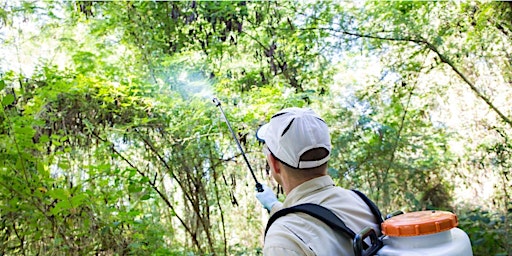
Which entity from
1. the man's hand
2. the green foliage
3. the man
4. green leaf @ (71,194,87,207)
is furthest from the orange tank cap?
the green foliage

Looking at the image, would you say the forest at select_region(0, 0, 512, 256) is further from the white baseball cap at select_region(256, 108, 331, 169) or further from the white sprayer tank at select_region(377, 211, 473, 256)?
the white sprayer tank at select_region(377, 211, 473, 256)

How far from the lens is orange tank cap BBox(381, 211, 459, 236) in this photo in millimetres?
770

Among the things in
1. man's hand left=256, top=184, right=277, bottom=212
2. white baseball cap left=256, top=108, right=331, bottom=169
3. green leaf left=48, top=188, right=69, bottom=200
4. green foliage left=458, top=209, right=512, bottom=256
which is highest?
white baseball cap left=256, top=108, right=331, bottom=169

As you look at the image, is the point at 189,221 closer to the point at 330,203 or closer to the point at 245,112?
the point at 245,112

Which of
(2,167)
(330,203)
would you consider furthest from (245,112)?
(330,203)

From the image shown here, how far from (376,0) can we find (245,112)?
1.53 m

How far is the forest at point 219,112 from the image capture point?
248cm

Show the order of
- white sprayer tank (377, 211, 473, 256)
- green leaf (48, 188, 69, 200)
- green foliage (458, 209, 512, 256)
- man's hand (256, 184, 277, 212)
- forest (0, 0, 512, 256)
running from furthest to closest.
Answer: green foliage (458, 209, 512, 256) < forest (0, 0, 512, 256) < green leaf (48, 188, 69, 200) < man's hand (256, 184, 277, 212) < white sprayer tank (377, 211, 473, 256)

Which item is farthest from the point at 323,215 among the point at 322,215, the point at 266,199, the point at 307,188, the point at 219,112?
the point at 219,112

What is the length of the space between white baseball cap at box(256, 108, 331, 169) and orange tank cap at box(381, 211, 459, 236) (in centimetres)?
22

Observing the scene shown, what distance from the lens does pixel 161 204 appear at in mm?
3668

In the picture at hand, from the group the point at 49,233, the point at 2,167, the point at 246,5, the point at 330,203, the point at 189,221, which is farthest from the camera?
the point at 246,5

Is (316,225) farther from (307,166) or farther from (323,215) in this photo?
(307,166)

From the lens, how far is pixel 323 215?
2.78ft
